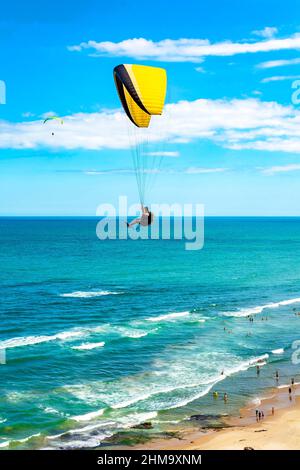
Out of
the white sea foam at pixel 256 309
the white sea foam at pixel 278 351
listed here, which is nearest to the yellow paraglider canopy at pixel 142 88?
the white sea foam at pixel 278 351

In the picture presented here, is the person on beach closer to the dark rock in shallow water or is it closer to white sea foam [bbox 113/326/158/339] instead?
the dark rock in shallow water

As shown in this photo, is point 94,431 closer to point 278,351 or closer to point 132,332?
point 132,332

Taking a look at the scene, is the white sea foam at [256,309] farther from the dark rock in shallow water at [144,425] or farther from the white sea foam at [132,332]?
the dark rock in shallow water at [144,425]

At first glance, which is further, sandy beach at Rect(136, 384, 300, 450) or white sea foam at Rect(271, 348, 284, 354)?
white sea foam at Rect(271, 348, 284, 354)

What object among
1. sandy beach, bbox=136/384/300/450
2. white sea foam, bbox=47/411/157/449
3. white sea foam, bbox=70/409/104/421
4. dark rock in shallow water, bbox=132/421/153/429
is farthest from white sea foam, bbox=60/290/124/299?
dark rock in shallow water, bbox=132/421/153/429

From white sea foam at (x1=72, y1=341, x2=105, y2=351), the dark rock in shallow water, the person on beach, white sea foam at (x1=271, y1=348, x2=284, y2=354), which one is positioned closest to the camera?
the person on beach

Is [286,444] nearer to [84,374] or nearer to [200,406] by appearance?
[200,406]
